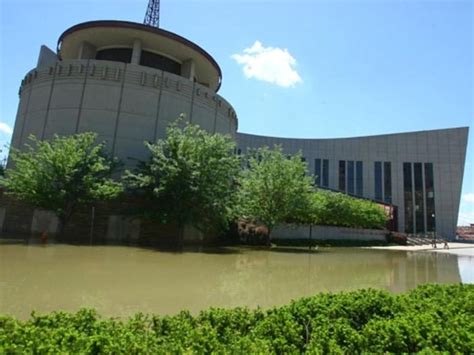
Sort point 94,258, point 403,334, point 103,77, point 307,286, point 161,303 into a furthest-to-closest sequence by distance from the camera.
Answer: point 103,77 < point 94,258 < point 307,286 < point 161,303 < point 403,334

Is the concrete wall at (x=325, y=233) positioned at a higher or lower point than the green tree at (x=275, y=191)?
lower

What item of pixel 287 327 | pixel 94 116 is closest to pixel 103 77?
pixel 94 116

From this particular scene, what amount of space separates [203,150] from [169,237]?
6910mm

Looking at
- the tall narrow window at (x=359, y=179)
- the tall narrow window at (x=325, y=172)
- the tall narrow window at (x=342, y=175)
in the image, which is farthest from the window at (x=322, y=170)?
the tall narrow window at (x=359, y=179)

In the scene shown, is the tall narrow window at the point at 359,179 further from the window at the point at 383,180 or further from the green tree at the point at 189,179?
the green tree at the point at 189,179

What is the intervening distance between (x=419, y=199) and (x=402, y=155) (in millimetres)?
7854

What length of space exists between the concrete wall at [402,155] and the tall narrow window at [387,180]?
499 millimetres

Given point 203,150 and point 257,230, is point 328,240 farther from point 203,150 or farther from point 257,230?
point 203,150

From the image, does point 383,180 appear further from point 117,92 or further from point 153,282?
point 153,282

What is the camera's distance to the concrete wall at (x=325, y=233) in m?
29.3

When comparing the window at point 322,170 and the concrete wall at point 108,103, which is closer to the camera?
the concrete wall at point 108,103

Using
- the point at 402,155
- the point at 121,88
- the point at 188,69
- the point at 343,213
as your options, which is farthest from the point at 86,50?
the point at 402,155

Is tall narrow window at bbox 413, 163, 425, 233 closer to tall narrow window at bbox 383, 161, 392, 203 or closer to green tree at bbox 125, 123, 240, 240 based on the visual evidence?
tall narrow window at bbox 383, 161, 392, 203

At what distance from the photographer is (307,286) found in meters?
10.2
